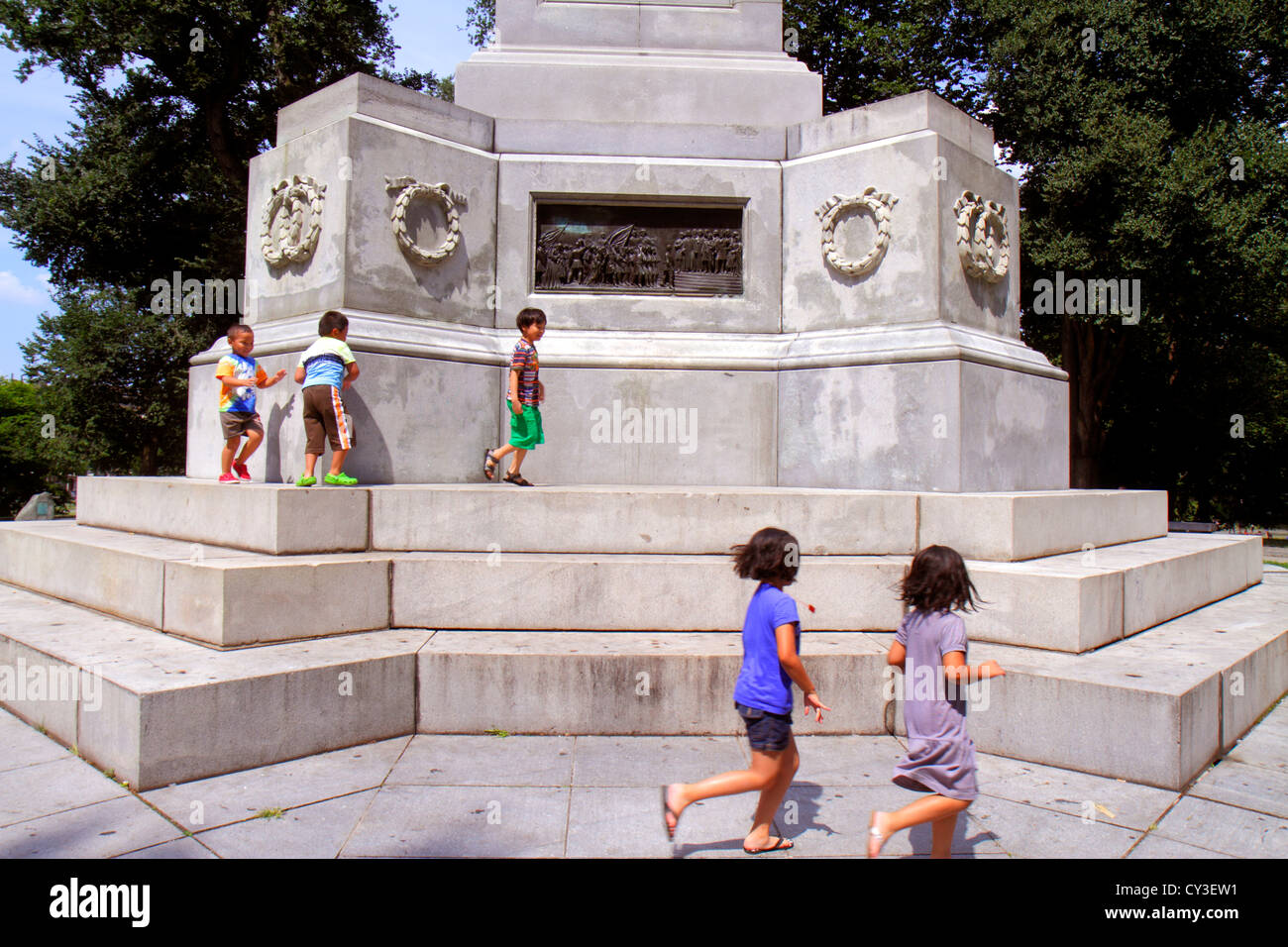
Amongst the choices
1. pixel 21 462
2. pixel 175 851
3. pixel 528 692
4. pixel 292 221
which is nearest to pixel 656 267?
pixel 292 221

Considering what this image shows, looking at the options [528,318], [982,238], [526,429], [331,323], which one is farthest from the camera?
[982,238]

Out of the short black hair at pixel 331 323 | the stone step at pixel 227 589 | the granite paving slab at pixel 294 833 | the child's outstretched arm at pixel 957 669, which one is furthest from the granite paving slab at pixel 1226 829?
the short black hair at pixel 331 323

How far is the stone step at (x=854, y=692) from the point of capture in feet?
15.3

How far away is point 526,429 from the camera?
752 cm

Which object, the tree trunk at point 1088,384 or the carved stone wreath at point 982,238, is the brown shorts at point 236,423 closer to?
the carved stone wreath at point 982,238

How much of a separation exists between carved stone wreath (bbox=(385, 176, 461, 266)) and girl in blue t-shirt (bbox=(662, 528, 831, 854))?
17.2 feet

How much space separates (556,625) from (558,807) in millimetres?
1846

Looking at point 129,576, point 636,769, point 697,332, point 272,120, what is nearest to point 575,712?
point 636,769

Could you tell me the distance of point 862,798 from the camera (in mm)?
4273

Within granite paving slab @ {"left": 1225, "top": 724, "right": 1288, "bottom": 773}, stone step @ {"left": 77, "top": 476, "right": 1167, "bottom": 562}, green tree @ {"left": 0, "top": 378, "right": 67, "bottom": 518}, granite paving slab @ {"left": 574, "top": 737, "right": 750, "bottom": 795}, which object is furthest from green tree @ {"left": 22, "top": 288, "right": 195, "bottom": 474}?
granite paving slab @ {"left": 1225, "top": 724, "right": 1288, "bottom": 773}

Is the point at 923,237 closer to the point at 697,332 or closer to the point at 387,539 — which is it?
the point at 697,332

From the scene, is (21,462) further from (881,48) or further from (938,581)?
(938,581)

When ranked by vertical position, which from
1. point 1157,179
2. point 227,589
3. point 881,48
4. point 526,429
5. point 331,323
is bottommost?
point 227,589

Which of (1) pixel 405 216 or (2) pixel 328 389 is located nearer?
(2) pixel 328 389
